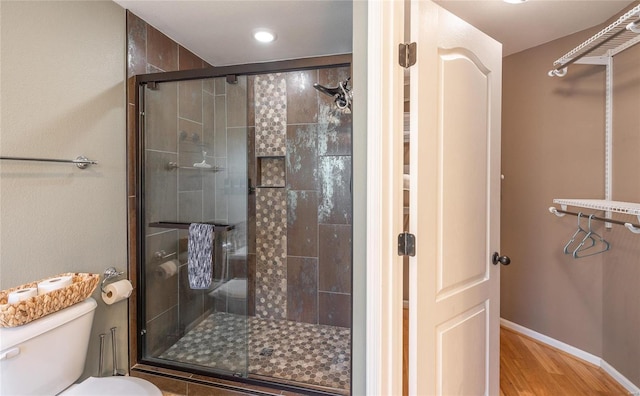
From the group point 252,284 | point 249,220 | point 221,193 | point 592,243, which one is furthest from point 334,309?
point 592,243

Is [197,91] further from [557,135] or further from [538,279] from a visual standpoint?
[538,279]

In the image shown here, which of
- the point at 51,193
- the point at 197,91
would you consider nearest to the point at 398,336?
the point at 51,193

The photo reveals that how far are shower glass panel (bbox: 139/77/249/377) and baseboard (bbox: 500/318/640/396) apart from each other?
2.26 m

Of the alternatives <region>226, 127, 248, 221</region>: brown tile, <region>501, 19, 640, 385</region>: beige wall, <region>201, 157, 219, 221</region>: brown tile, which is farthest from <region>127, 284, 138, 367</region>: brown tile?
<region>501, 19, 640, 385</region>: beige wall

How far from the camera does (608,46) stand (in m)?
1.89

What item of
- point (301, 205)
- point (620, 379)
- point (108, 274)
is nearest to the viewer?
point (108, 274)

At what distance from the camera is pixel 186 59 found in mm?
2395

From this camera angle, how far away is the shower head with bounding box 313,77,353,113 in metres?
2.04

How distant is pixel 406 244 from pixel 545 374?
1.80m

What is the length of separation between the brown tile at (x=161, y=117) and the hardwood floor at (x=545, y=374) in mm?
2053

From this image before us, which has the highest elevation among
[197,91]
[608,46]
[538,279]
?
[608,46]

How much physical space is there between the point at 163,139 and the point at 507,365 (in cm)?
283

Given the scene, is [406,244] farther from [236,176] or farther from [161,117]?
[161,117]

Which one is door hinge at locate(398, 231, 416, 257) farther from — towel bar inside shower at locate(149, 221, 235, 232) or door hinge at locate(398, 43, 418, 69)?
towel bar inside shower at locate(149, 221, 235, 232)
